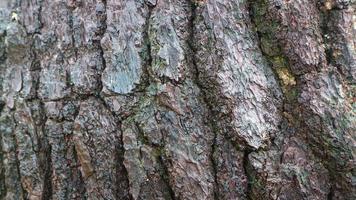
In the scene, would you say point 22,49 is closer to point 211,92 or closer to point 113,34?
point 113,34

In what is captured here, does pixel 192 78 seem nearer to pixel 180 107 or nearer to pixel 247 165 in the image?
pixel 180 107

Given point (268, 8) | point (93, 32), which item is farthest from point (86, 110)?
point (268, 8)

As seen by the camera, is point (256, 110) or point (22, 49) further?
point (22, 49)

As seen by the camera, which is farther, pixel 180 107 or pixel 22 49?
pixel 22 49

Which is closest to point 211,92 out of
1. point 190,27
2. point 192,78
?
point 192,78

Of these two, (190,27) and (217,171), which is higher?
(190,27)

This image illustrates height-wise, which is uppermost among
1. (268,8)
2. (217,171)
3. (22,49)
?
(268,8)
